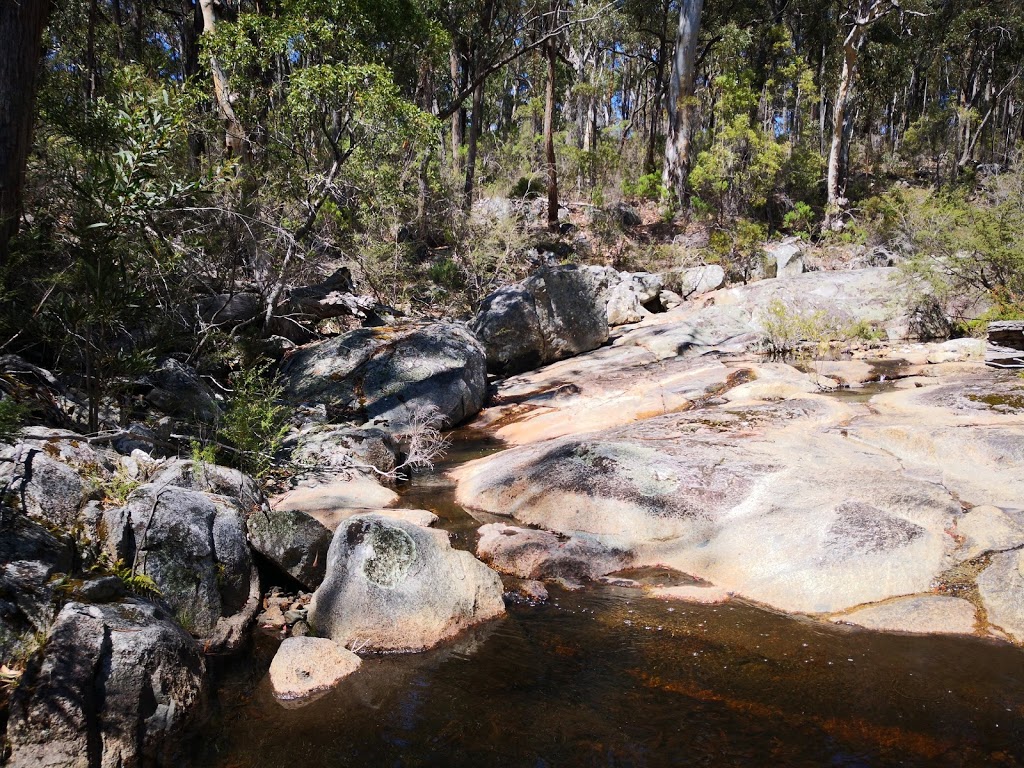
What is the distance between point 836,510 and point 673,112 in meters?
17.5

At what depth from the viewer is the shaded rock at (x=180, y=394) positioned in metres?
7.35

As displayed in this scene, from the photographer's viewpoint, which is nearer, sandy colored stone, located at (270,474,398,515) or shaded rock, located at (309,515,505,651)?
shaded rock, located at (309,515,505,651)

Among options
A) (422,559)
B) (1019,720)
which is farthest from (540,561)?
(1019,720)

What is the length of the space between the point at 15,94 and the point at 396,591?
19.3ft

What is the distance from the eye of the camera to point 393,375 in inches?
374

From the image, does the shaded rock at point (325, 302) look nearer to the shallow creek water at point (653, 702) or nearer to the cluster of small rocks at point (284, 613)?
the cluster of small rocks at point (284, 613)

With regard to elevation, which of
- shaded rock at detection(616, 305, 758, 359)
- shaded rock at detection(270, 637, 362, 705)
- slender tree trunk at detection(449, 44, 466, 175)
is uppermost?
slender tree trunk at detection(449, 44, 466, 175)

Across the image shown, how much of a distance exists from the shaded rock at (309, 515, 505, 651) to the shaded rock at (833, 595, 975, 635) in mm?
2288

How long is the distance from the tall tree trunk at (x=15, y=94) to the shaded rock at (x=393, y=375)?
3.84 metres

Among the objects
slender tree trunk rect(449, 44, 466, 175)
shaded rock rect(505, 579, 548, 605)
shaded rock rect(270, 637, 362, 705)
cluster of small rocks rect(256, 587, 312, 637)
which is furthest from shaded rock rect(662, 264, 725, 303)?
shaded rock rect(270, 637, 362, 705)

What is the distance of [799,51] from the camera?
86.9 ft

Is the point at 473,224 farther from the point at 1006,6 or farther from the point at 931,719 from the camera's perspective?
the point at 1006,6

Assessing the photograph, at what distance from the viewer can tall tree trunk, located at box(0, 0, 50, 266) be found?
6.23 metres

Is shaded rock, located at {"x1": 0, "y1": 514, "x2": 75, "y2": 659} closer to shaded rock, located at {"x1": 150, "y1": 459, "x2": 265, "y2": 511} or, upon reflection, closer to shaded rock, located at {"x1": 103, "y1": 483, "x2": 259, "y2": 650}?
shaded rock, located at {"x1": 103, "y1": 483, "x2": 259, "y2": 650}
